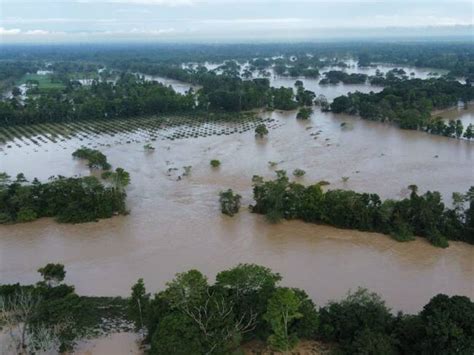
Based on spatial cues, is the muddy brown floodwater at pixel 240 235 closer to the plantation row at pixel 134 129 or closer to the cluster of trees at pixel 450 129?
the cluster of trees at pixel 450 129

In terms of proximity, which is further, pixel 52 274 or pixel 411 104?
pixel 411 104

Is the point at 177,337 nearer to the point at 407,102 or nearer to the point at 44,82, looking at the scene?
the point at 407,102

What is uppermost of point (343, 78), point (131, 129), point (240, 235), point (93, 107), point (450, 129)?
point (343, 78)

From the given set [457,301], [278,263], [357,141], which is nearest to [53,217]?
[278,263]

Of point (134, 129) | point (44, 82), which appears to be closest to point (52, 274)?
point (134, 129)

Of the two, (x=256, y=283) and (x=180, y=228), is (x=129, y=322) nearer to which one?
(x=256, y=283)

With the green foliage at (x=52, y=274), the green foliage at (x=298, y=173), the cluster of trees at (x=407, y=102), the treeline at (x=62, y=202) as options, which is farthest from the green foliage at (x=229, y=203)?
the cluster of trees at (x=407, y=102)
